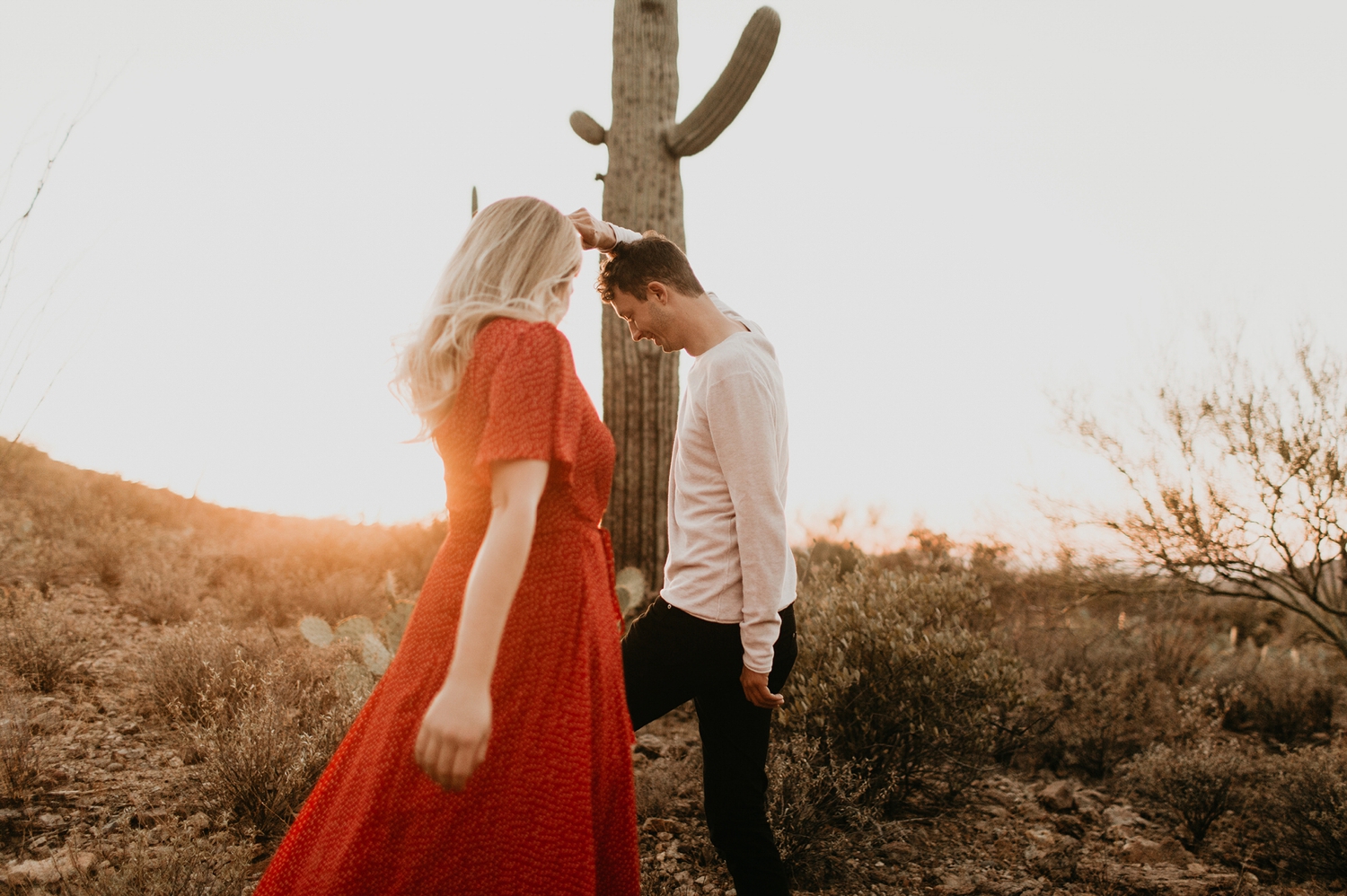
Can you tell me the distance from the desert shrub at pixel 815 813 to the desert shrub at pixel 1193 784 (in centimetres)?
154

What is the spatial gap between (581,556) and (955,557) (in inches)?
238

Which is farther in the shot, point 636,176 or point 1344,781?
point 636,176

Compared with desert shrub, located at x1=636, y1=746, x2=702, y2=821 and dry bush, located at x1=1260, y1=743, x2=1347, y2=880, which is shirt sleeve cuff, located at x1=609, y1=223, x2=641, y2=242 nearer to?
desert shrub, located at x1=636, y1=746, x2=702, y2=821

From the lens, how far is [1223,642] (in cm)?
807

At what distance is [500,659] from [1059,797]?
368cm

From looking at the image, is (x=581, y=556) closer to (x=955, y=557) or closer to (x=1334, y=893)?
(x=1334, y=893)

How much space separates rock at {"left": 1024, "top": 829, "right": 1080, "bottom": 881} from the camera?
3113 mm

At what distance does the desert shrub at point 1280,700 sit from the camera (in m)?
5.32

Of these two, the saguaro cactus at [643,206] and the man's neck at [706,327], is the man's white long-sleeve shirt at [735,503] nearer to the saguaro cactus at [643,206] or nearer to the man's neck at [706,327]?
the man's neck at [706,327]

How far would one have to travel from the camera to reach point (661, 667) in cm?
183

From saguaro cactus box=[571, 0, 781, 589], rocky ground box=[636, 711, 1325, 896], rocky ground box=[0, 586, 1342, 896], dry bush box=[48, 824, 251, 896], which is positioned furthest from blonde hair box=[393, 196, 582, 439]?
saguaro cactus box=[571, 0, 781, 589]

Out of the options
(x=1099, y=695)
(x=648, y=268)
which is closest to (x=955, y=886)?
(x=1099, y=695)

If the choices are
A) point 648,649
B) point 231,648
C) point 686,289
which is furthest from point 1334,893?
point 231,648

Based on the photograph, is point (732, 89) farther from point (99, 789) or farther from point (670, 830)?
point (99, 789)
